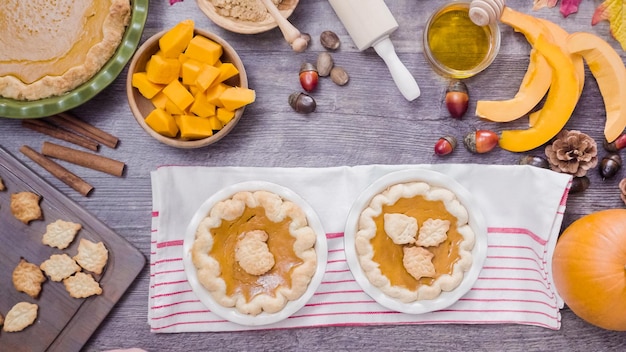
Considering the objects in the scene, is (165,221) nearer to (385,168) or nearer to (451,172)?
(385,168)

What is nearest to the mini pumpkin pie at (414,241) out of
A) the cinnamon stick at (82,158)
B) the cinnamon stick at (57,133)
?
the cinnamon stick at (82,158)

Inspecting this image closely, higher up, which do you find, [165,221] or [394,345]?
[165,221]

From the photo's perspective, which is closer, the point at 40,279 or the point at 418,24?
the point at 40,279

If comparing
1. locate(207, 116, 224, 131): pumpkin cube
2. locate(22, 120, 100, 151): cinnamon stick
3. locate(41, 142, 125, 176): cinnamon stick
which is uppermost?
locate(207, 116, 224, 131): pumpkin cube

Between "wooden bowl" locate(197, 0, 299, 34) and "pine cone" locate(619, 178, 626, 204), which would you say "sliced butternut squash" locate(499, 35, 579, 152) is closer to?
"pine cone" locate(619, 178, 626, 204)

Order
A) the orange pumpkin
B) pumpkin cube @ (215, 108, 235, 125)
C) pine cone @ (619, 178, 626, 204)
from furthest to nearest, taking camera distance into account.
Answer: pine cone @ (619, 178, 626, 204) < pumpkin cube @ (215, 108, 235, 125) < the orange pumpkin

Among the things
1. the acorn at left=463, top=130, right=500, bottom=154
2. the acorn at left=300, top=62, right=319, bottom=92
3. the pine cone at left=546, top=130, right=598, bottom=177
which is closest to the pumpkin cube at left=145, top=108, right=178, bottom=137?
the acorn at left=300, top=62, right=319, bottom=92

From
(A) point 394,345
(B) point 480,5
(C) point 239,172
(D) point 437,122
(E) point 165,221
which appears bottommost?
(A) point 394,345

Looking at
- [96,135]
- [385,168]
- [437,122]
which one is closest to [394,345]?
[385,168]
